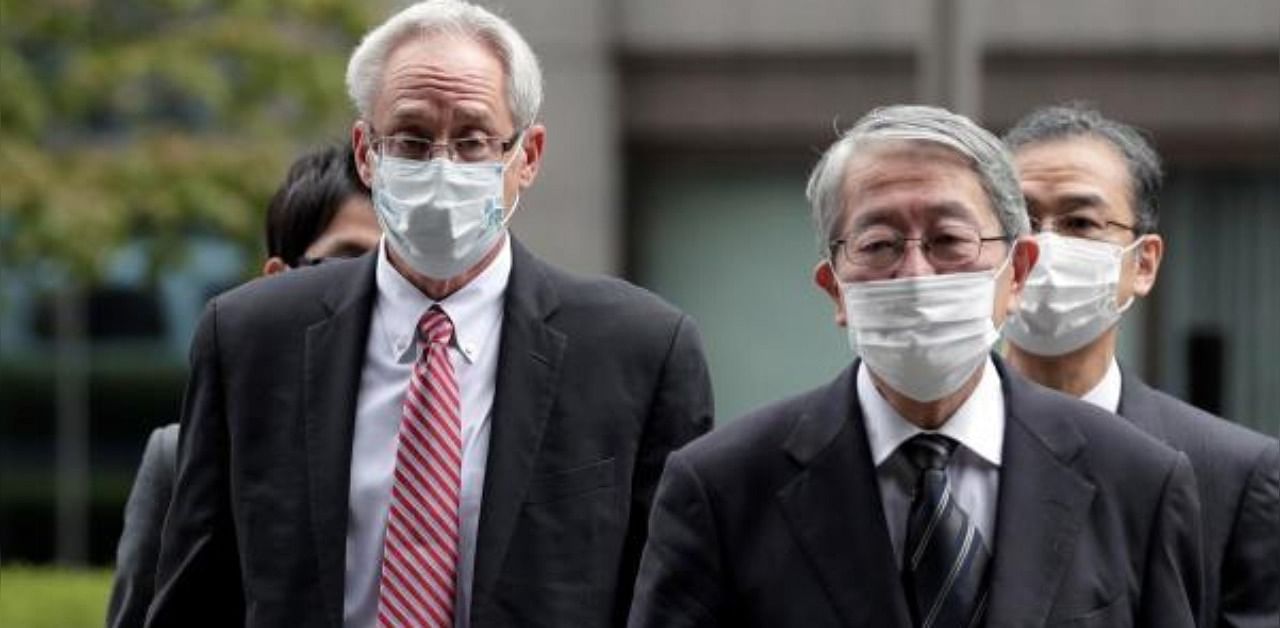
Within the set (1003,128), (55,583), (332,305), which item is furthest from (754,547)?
(1003,128)

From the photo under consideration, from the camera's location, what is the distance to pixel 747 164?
63.1 feet

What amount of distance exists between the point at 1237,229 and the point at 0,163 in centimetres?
752

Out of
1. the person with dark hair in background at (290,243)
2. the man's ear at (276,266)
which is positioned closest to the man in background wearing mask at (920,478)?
the person with dark hair in background at (290,243)

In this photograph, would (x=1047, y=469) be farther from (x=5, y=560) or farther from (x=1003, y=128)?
(x=5, y=560)

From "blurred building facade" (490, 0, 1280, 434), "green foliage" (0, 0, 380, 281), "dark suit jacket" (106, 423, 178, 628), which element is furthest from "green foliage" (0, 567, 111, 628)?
"blurred building facade" (490, 0, 1280, 434)

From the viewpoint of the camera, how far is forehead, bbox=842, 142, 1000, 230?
4391mm

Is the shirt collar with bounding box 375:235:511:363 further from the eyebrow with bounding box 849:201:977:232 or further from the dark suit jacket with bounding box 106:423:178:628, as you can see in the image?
the eyebrow with bounding box 849:201:977:232

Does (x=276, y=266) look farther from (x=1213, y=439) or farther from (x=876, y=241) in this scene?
(x=876, y=241)

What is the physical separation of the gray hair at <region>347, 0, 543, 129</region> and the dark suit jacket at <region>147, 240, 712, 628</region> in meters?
0.27

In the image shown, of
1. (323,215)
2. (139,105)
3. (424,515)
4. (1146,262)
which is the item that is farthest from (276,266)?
(139,105)

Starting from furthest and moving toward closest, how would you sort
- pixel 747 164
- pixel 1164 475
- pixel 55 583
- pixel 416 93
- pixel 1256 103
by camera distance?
pixel 747 164 < pixel 1256 103 < pixel 55 583 < pixel 416 93 < pixel 1164 475

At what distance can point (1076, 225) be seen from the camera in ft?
19.5

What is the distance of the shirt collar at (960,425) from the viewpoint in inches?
175

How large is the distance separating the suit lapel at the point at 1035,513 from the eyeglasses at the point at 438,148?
1.09m
